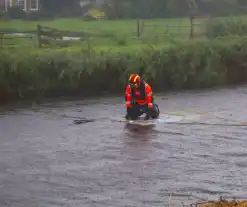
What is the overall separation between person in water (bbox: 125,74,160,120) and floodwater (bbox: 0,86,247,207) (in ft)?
1.76

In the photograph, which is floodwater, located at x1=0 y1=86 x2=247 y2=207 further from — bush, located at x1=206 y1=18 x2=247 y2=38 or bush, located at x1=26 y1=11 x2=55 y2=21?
bush, located at x1=26 y1=11 x2=55 y2=21

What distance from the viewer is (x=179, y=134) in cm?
1927

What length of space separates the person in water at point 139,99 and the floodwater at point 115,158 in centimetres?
54

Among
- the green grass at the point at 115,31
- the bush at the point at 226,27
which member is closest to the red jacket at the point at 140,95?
the green grass at the point at 115,31

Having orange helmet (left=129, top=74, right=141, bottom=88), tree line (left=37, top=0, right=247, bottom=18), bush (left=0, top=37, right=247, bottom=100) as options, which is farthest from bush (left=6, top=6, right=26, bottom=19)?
orange helmet (left=129, top=74, right=141, bottom=88)

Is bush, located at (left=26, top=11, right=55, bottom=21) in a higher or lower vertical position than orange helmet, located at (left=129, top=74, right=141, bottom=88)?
higher

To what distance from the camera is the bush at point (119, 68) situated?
84.8 feet

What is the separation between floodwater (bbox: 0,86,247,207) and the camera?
12.8 m

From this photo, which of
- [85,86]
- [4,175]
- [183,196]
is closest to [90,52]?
[85,86]

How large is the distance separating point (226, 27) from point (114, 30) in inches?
269

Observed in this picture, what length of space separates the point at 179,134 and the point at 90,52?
974 cm

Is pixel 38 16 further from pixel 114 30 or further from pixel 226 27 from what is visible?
pixel 226 27

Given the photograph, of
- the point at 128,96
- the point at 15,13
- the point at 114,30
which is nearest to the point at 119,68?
the point at 128,96

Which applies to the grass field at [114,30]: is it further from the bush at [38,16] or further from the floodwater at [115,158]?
the floodwater at [115,158]
